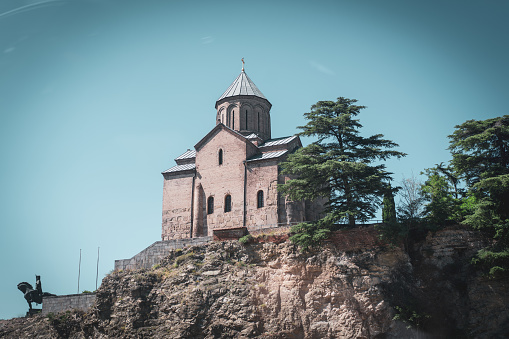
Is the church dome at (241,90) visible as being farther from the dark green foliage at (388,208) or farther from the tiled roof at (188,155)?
the dark green foliage at (388,208)

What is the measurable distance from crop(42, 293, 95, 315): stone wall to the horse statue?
5.46 ft

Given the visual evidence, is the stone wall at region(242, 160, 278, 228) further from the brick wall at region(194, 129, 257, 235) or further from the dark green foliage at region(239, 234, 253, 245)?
the dark green foliage at region(239, 234, 253, 245)

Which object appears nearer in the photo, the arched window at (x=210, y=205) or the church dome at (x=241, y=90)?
the arched window at (x=210, y=205)

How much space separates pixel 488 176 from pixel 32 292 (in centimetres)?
2572

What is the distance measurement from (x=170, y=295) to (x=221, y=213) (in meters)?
7.38

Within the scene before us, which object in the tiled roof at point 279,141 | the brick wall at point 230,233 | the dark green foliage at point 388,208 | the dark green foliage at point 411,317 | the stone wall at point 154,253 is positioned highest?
the tiled roof at point 279,141

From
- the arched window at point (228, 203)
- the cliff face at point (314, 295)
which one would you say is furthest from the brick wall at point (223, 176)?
the cliff face at point (314, 295)

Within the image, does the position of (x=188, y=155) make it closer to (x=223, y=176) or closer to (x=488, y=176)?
(x=223, y=176)

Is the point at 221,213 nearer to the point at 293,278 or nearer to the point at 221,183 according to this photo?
the point at 221,183

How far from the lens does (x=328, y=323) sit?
2259cm

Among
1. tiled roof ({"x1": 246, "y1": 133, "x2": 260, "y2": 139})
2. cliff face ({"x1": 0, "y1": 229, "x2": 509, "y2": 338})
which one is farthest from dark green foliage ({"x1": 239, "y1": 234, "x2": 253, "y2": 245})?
tiled roof ({"x1": 246, "y1": 133, "x2": 260, "y2": 139})

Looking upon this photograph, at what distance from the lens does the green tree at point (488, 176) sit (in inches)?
877

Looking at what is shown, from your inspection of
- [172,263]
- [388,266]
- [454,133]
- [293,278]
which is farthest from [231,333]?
[454,133]

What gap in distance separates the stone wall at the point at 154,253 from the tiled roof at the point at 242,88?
41.2 feet
